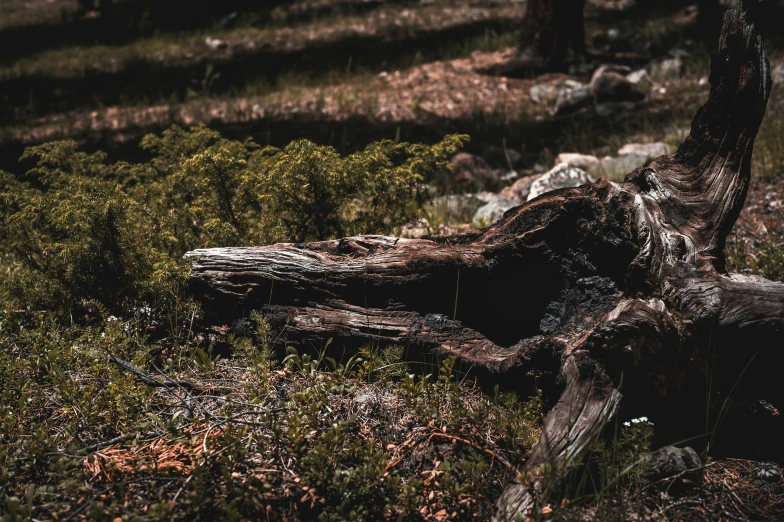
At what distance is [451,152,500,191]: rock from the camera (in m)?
7.25

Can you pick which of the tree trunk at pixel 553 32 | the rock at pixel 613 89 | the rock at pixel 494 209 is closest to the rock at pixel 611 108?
the rock at pixel 613 89

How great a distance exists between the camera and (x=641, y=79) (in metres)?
9.96

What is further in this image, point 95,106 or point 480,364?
point 95,106

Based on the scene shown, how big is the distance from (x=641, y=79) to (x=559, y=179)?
4749mm

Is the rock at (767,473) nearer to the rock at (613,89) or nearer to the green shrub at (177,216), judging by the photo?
the green shrub at (177,216)

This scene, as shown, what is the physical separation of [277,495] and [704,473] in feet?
5.90

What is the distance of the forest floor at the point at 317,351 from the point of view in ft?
8.96

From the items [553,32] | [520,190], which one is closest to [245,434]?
[520,190]

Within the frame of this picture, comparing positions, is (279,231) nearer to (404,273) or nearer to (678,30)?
(404,273)

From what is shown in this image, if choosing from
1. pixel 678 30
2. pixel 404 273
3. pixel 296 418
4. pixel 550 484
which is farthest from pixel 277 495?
pixel 678 30

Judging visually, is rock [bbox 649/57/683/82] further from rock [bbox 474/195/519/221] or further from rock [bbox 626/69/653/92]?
rock [bbox 474/195/519/221]

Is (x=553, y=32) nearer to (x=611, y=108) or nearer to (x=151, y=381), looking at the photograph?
(x=611, y=108)

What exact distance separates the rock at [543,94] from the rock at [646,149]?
2.00m

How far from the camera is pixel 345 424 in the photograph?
288 cm
